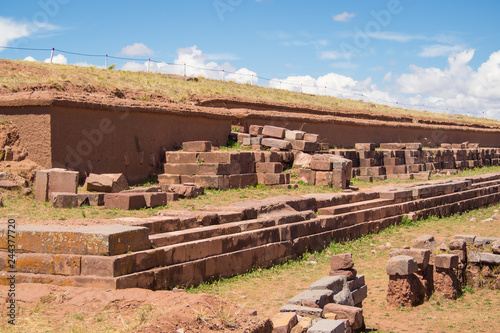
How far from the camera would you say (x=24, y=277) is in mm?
6812

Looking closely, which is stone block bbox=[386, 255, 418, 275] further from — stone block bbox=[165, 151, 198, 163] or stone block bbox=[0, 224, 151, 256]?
stone block bbox=[165, 151, 198, 163]

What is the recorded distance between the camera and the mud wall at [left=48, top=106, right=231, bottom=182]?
41.5 ft

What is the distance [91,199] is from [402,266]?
6466 millimetres

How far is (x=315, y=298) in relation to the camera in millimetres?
6910

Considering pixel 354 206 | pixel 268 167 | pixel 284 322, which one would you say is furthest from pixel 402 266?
pixel 268 167

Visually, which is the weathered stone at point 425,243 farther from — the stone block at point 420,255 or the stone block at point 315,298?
the stone block at point 315,298

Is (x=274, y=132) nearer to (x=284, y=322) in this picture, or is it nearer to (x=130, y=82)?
(x=130, y=82)

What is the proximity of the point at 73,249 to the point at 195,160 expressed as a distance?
8.22m

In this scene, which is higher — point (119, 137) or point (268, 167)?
point (119, 137)

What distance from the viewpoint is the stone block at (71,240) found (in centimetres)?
691

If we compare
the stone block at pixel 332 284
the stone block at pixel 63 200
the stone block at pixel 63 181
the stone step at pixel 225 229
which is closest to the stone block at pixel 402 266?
the stone block at pixel 332 284

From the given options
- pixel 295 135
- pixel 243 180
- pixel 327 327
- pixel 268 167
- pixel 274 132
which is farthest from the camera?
pixel 295 135

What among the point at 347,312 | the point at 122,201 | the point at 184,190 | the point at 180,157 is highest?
the point at 180,157

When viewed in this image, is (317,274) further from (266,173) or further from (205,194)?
(266,173)
